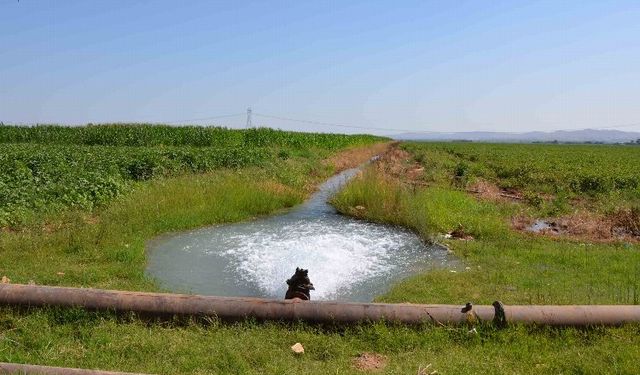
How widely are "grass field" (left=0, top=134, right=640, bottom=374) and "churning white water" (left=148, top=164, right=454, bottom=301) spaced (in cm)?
56

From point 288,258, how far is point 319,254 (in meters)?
0.72

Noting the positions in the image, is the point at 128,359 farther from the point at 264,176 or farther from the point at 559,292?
the point at 264,176

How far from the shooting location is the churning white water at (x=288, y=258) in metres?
8.51

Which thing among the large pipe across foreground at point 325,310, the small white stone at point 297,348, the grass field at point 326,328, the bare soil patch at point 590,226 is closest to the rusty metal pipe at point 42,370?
the grass field at point 326,328

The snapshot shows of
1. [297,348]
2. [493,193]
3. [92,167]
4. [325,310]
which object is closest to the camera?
[297,348]

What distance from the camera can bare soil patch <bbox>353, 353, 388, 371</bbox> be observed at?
5.15m

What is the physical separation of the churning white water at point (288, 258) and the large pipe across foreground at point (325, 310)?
199cm

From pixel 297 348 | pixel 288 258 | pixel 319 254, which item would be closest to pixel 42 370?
pixel 297 348

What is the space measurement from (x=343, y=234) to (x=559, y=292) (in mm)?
5754

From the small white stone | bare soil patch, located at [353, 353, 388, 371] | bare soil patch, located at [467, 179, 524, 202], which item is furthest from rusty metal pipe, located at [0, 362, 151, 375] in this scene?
bare soil patch, located at [467, 179, 524, 202]

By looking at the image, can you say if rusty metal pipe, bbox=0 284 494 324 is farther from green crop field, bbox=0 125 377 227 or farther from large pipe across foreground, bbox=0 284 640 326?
green crop field, bbox=0 125 377 227

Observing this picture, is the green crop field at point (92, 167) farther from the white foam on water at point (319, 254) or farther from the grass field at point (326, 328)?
the white foam on water at point (319, 254)

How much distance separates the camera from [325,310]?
5.92 m

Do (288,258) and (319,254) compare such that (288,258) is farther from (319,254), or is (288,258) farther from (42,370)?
(42,370)
